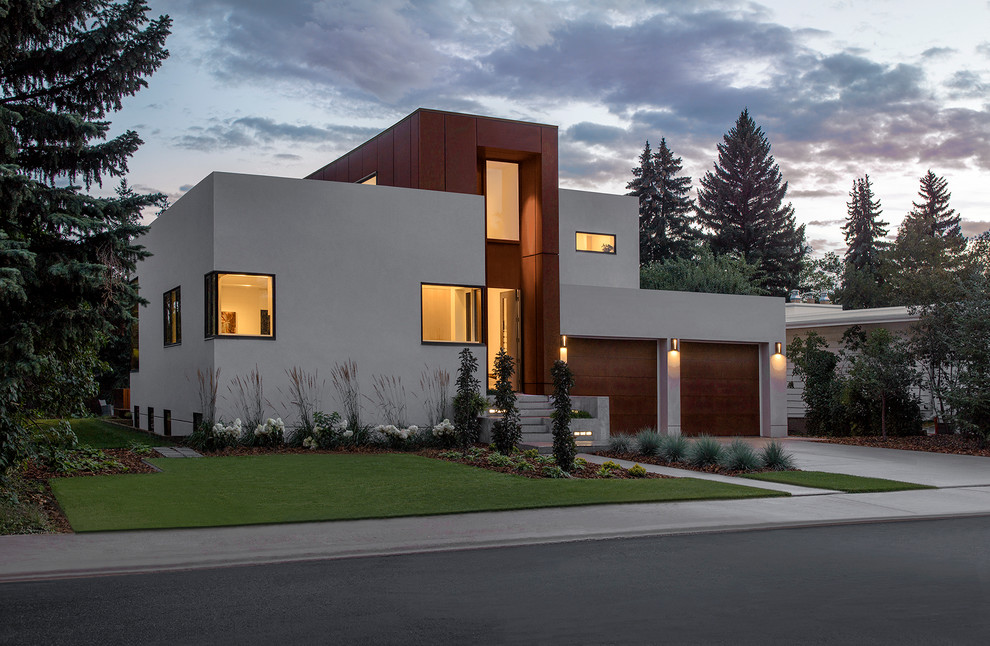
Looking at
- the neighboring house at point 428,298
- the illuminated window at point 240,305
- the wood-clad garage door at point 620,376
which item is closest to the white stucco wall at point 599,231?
the neighboring house at point 428,298

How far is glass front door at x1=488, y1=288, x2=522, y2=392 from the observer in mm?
19750

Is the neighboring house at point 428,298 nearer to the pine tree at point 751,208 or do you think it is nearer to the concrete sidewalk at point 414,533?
the concrete sidewalk at point 414,533

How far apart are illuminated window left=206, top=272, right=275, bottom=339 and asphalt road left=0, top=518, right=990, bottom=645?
9.57 meters

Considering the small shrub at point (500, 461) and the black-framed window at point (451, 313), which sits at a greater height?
the black-framed window at point (451, 313)

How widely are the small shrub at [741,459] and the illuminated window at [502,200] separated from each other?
316 inches

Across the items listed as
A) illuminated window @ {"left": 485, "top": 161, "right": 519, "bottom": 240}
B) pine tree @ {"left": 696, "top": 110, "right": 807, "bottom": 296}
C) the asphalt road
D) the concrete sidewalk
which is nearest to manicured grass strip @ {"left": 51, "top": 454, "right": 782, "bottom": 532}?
the concrete sidewalk

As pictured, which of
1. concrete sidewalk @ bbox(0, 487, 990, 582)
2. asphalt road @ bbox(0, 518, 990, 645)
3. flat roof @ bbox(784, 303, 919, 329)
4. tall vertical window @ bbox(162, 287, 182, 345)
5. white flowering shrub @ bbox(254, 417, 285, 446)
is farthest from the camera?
flat roof @ bbox(784, 303, 919, 329)

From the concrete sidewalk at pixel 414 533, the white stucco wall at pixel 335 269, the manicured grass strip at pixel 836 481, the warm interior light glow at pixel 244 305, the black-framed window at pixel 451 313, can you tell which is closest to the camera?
the concrete sidewalk at pixel 414 533

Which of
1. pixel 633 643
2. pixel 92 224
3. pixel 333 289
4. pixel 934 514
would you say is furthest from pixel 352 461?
pixel 633 643

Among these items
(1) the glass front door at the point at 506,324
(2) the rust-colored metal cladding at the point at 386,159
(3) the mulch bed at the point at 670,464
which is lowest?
(3) the mulch bed at the point at 670,464

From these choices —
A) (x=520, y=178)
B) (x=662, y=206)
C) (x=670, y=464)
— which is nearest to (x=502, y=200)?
(x=520, y=178)

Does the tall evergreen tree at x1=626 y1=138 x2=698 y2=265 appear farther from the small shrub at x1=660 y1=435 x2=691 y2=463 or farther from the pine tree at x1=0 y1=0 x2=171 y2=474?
the pine tree at x1=0 y1=0 x2=171 y2=474

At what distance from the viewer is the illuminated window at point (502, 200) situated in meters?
20.2

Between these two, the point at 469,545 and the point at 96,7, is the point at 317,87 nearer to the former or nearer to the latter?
the point at 96,7
